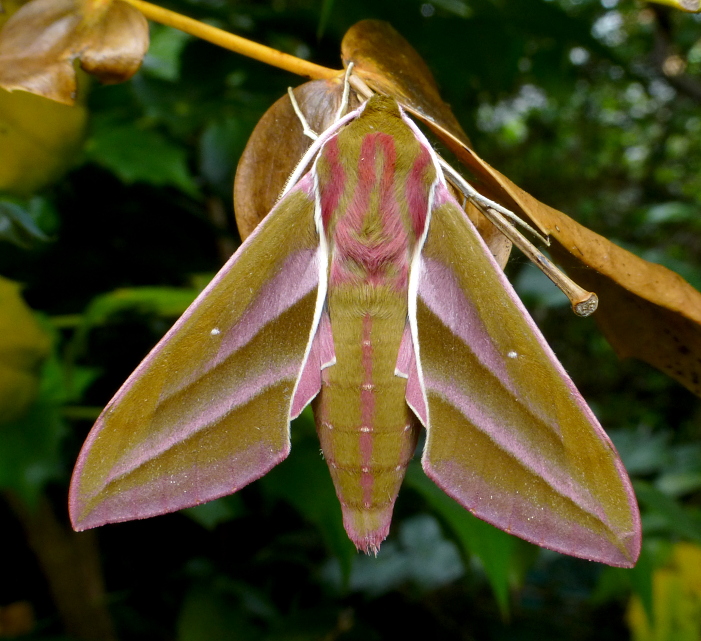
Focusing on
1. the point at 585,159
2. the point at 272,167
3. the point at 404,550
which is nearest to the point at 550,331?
the point at 585,159

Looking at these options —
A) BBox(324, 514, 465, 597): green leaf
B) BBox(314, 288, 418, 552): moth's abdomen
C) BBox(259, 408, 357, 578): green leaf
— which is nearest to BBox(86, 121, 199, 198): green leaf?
BBox(259, 408, 357, 578): green leaf

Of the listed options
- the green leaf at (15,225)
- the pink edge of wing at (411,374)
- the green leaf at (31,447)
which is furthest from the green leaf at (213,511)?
the pink edge of wing at (411,374)

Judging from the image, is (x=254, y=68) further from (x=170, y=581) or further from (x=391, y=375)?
(x=170, y=581)

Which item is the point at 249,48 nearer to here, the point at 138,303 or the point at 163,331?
the point at 138,303

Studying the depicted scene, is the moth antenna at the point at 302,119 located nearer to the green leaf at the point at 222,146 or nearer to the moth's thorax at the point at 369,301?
the moth's thorax at the point at 369,301

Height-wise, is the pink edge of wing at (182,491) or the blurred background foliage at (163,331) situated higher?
the pink edge of wing at (182,491)

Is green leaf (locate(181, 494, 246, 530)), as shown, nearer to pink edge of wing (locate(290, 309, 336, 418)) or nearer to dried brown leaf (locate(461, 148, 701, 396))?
pink edge of wing (locate(290, 309, 336, 418))

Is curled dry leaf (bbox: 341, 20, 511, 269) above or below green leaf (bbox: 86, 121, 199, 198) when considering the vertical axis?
above
